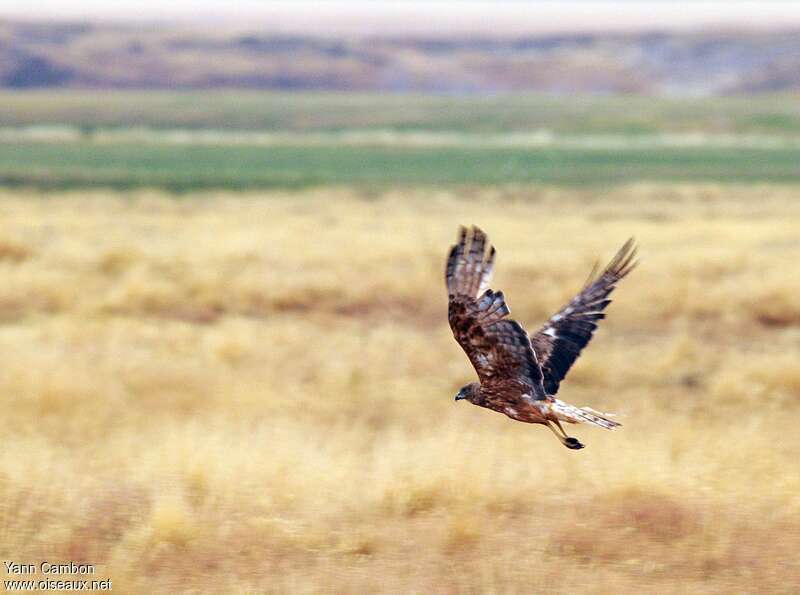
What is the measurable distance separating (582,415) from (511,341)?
19.0 inches

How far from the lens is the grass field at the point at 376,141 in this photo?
50.5 meters

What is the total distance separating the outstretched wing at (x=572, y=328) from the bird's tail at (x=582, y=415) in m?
0.64

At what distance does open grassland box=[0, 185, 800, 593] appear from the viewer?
19.7ft

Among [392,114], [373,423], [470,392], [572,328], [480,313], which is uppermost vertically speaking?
[392,114]

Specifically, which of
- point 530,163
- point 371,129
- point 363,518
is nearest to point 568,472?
point 363,518

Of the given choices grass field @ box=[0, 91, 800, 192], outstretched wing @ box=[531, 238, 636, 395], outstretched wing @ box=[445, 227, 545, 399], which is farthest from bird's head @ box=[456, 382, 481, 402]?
grass field @ box=[0, 91, 800, 192]

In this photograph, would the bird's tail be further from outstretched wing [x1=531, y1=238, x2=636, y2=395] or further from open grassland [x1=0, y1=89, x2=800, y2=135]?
open grassland [x1=0, y1=89, x2=800, y2=135]

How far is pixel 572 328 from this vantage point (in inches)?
263

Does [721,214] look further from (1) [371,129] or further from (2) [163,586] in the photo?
(1) [371,129]

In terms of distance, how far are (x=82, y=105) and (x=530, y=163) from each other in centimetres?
7154

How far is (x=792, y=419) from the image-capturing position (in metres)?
10.0

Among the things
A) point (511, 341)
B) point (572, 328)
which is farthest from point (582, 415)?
point (572, 328)

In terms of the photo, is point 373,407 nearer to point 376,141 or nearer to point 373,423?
point 373,423

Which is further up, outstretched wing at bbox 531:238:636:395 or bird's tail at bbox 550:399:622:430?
outstretched wing at bbox 531:238:636:395
